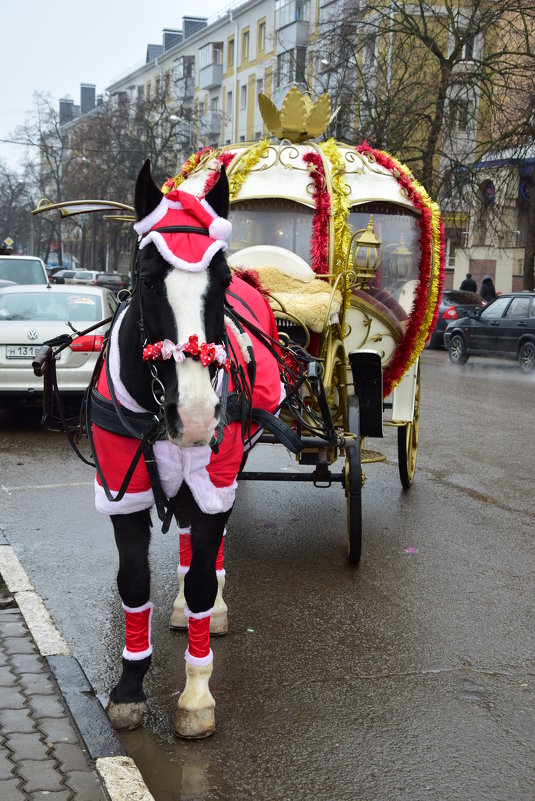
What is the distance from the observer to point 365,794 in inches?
135

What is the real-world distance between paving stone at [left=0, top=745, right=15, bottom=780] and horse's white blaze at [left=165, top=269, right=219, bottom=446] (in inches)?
52.9

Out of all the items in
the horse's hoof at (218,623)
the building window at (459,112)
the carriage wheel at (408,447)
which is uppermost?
the building window at (459,112)

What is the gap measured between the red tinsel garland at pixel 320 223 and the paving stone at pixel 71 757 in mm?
3756

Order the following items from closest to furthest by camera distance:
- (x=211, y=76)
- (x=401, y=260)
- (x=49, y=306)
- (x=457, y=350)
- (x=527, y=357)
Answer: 1. (x=401, y=260)
2. (x=49, y=306)
3. (x=527, y=357)
4. (x=457, y=350)
5. (x=211, y=76)

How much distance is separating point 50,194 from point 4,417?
6781 cm

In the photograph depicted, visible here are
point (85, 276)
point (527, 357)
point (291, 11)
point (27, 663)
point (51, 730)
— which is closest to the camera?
point (51, 730)

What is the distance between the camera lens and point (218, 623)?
4918mm

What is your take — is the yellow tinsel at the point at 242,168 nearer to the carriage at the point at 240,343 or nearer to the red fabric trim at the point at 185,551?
the carriage at the point at 240,343

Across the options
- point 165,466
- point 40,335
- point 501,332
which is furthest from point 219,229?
point 501,332

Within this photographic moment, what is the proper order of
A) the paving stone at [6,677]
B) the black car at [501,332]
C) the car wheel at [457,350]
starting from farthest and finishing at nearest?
the car wheel at [457,350]
the black car at [501,332]
the paving stone at [6,677]

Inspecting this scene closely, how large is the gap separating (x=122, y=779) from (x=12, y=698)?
803 millimetres

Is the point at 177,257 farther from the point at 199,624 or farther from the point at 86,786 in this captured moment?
the point at 86,786

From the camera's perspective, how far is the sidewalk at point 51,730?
3273mm

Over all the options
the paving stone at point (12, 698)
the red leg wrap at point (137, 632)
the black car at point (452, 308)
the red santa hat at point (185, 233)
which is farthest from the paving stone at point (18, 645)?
the black car at point (452, 308)
